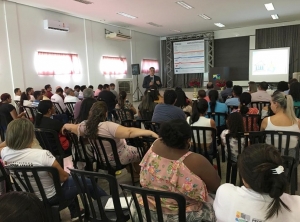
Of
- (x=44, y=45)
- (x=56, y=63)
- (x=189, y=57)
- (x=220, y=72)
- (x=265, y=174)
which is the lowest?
(x=265, y=174)

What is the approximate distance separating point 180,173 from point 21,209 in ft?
3.06

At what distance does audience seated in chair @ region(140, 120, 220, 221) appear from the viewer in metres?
1.48

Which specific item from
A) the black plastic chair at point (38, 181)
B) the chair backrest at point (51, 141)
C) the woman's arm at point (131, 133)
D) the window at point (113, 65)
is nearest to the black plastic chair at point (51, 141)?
the chair backrest at point (51, 141)

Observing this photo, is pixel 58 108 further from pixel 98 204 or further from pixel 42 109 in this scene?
pixel 98 204

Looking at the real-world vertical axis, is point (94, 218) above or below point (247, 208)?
below

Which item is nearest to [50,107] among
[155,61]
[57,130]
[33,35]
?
[57,130]

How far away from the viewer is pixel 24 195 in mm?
762

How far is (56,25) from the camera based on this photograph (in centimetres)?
765

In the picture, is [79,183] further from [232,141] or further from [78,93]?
[78,93]

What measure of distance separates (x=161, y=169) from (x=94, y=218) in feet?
1.84

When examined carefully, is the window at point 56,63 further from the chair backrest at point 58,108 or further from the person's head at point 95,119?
the person's head at point 95,119

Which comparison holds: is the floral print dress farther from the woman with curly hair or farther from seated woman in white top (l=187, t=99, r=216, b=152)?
seated woman in white top (l=187, t=99, r=216, b=152)

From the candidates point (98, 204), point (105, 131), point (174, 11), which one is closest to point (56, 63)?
point (174, 11)

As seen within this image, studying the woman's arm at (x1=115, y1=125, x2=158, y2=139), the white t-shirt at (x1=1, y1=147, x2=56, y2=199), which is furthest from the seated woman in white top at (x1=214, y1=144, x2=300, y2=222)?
the white t-shirt at (x1=1, y1=147, x2=56, y2=199)
